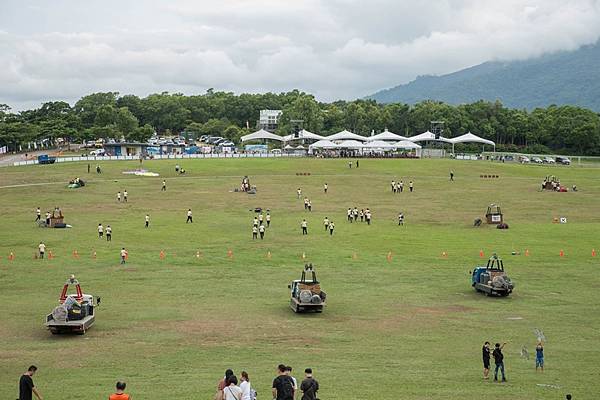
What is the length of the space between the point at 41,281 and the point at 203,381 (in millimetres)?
19318

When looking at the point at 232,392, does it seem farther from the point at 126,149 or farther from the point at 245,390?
the point at 126,149

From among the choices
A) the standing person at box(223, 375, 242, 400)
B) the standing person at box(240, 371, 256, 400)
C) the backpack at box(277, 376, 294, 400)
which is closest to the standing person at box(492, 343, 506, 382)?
the backpack at box(277, 376, 294, 400)

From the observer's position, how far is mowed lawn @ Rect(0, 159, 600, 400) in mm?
21547

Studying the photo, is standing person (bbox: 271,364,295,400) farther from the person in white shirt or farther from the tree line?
the tree line

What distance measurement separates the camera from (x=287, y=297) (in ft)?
111

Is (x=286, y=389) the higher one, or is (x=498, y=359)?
(x=286, y=389)

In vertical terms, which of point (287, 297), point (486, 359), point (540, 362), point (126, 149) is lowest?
point (287, 297)

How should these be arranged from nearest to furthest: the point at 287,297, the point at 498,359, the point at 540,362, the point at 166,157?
the point at 498,359 → the point at 540,362 → the point at 287,297 → the point at 166,157

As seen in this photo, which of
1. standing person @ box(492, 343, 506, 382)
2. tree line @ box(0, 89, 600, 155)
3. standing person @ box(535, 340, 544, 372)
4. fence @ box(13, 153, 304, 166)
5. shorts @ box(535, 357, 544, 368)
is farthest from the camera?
tree line @ box(0, 89, 600, 155)

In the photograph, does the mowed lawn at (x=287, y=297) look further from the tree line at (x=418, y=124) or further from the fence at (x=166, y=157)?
the tree line at (x=418, y=124)

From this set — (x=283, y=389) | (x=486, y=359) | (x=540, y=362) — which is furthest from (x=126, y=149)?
(x=283, y=389)

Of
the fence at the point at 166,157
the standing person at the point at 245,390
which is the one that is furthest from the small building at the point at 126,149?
the standing person at the point at 245,390

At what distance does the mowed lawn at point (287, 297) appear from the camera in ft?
70.7

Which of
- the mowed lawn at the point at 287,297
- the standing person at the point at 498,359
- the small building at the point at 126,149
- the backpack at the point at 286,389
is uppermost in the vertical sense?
the small building at the point at 126,149
